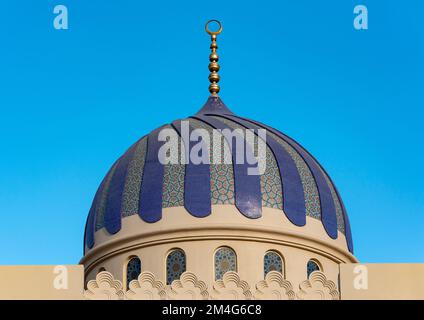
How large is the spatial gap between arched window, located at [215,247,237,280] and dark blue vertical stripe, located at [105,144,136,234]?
1.62 meters

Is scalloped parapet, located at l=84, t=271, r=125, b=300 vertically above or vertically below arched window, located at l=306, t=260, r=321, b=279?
below

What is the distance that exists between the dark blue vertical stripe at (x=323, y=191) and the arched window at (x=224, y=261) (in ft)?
5.46

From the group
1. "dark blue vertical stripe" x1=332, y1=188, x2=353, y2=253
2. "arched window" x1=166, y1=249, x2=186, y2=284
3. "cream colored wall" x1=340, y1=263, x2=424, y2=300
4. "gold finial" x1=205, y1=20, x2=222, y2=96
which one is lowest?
"cream colored wall" x1=340, y1=263, x2=424, y2=300

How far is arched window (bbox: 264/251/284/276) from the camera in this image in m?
23.8

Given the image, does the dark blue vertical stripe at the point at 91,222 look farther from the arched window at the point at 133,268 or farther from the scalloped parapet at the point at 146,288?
the scalloped parapet at the point at 146,288

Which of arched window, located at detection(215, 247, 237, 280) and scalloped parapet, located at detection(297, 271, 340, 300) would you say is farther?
arched window, located at detection(215, 247, 237, 280)

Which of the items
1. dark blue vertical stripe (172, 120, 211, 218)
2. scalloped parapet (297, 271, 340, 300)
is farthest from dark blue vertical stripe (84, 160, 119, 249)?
scalloped parapet (297, 271, 340, 300)

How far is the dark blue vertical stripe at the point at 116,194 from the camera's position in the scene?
2459 centimetres

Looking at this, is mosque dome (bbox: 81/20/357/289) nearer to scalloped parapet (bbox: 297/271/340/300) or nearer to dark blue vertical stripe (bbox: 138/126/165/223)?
dark blue vertical stripe (bbox: 138/126/165/223)

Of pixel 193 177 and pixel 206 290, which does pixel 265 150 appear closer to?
pixel 193 177

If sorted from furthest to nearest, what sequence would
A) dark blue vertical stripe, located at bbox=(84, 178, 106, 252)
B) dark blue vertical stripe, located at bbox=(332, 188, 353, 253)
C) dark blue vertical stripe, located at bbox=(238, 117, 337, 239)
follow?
dark blue vertical stripe, located at bbox=(332, 188, 353, 253), dark blue vertical stripe, located at bbox=(84, 178, 106, 252), dark blue vertical stripe, located at bbox=(238, 117, 337, 239)

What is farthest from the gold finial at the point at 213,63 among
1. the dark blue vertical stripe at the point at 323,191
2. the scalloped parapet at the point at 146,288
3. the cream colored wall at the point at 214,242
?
the scalloped parapet at the point at 146,288
